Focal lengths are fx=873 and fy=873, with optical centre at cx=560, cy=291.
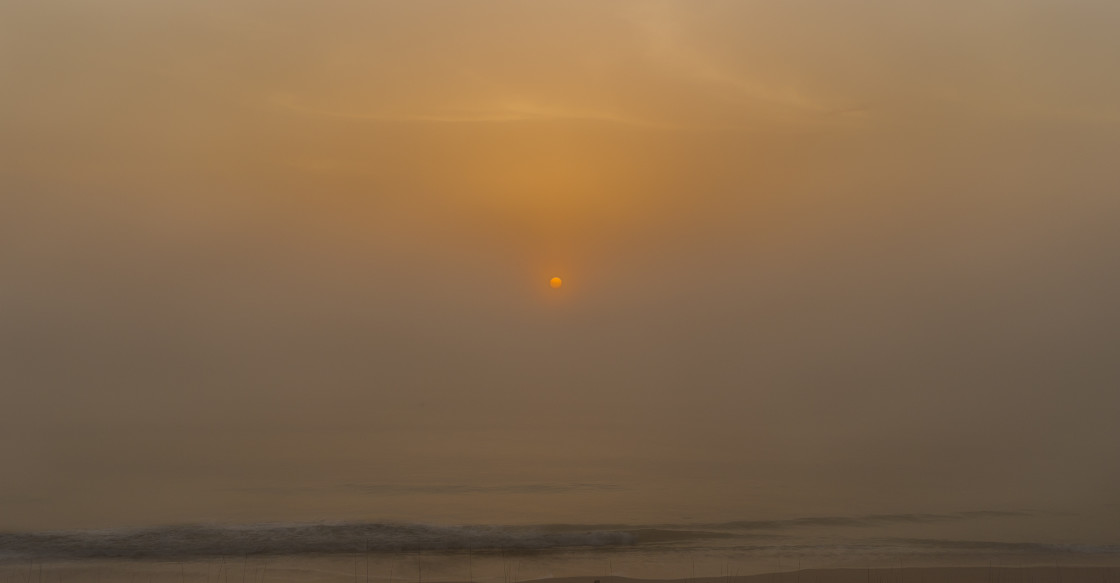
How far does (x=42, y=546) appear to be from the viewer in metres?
13.3

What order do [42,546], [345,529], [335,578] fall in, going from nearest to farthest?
1. [335,578]
2. [42,546]
3. [345,529]

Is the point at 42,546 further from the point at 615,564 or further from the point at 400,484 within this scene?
the point at 615,564

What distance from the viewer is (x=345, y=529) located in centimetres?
1442

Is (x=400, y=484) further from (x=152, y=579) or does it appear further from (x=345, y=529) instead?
(x=152, y=579)

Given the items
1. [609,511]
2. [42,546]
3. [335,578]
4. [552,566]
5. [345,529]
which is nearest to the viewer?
[335,578]

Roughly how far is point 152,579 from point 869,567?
9693 mm

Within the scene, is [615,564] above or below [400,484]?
below

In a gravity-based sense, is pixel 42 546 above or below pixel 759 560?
above

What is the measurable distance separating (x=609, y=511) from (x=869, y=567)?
4866mm

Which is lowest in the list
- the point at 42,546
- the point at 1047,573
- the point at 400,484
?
the point at 1047,573

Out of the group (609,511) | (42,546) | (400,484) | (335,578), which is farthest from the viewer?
(400,484)

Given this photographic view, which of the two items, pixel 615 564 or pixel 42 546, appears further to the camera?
pixel 42 546

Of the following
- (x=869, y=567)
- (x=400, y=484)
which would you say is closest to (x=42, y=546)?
(x=400, y=484)

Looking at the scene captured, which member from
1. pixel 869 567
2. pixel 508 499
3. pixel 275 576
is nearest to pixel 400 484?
pixel 508 499
